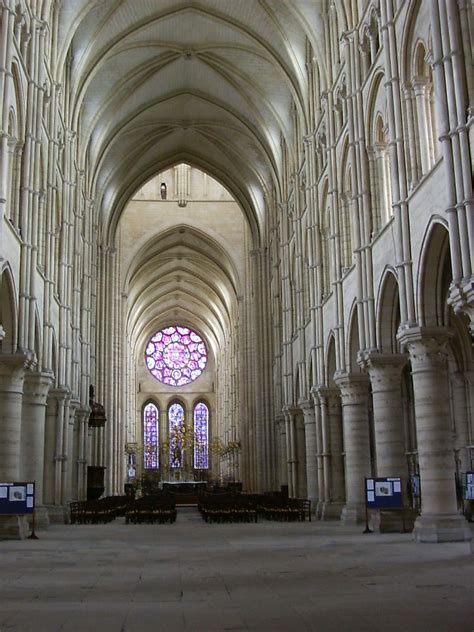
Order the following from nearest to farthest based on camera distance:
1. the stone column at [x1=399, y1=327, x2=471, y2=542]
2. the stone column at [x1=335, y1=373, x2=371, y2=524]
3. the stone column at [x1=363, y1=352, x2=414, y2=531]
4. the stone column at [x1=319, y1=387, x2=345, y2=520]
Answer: the stone column at [x1=399, y1=327, x2=471, y2=542] → the stone column at [x1=363, y1=352, x2=414, y2=531] → the stone column at [x1=335, y1=373, x2=371, y2=524] → the stone column at [x1=319, y1=387, x2=345, y2=520]

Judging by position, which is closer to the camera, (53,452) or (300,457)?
(53,452)

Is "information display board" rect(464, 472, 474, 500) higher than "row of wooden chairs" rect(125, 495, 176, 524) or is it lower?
higher

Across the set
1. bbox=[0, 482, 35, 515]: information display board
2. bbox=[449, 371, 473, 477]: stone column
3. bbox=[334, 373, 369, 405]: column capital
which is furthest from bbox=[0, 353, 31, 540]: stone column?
bbox=[449, 371, 473, 477]: stone column

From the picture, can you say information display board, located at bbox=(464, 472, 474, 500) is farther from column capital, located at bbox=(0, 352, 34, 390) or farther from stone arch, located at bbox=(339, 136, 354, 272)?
column capital, located at bbox=(0, 352, 34, 390)

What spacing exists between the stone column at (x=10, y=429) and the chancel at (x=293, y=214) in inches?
2.2

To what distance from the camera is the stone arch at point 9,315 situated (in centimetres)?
2169

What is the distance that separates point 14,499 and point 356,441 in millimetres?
11275

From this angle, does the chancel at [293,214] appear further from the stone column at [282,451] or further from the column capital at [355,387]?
the stone column at [282,451]

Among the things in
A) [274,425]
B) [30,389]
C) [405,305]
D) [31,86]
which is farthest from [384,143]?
[274,425]

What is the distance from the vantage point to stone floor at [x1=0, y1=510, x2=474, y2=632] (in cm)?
863

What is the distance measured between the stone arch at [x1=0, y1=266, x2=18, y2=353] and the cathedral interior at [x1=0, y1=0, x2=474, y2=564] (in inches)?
2.5

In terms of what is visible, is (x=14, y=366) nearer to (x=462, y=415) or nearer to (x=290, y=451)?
(x=462, y=415)

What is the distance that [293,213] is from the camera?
38406 millimetres

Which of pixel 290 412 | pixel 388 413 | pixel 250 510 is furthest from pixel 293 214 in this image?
pixel 388 413
